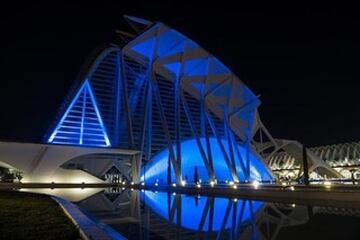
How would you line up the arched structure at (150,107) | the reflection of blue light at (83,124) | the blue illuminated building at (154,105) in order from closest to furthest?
the arched structure at (150,107)
the blue illuminated building at (154,105)
the reflection of blue light at (83,124)

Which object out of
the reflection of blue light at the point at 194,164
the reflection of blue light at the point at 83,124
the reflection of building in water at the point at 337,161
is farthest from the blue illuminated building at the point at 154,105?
the reflection of building in water at the point at 337,161

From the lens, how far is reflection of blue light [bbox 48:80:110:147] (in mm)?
38281

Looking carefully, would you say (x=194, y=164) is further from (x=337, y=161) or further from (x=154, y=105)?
(x=337, y=161)

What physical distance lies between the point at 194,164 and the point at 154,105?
377 inches

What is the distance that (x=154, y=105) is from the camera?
152 feet

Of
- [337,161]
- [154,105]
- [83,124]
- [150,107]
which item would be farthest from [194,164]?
[337,161]

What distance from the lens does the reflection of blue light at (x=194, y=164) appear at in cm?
4072

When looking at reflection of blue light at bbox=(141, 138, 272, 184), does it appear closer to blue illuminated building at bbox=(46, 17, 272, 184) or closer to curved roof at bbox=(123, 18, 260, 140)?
blue illuminated building at bbox=(46, 17, 272, 184)

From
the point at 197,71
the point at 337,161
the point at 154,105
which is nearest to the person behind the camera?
the point at 197,71

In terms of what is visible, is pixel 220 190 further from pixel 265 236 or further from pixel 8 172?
pixel 8 172

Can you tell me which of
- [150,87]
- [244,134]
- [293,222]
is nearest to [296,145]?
[244,134]

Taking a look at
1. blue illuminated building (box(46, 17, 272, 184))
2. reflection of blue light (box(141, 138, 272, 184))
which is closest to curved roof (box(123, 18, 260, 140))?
blue illuminated building (box(46, 17, 272, 184))

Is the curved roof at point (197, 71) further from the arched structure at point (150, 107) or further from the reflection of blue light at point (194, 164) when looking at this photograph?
the reflection of blue light at point (194, 164)

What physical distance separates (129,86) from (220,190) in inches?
984
